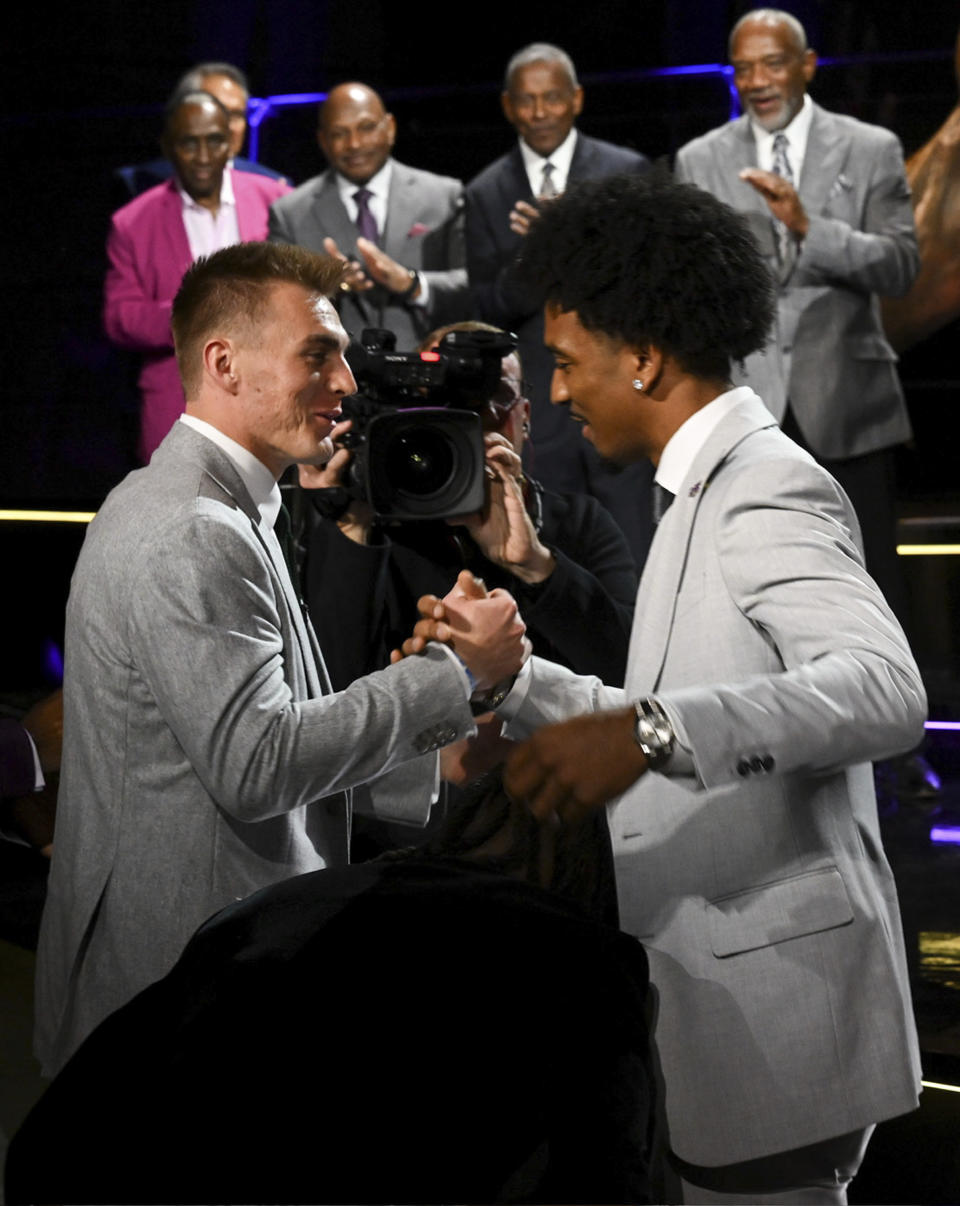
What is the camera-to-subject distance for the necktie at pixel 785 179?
371 centimetres

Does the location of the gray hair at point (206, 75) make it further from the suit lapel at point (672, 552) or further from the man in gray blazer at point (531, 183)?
the suit lapel at point (672, 552)

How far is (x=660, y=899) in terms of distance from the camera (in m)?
1.52

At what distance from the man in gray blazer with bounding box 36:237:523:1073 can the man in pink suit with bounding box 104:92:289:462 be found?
2654 mm

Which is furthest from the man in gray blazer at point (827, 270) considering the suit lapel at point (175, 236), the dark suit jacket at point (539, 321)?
the suit lapel at point (175, 236)

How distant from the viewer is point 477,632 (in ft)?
5.79

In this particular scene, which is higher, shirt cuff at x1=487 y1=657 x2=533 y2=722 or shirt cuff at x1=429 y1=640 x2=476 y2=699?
shirt cuff at x1=429 y1=640 x2=476 y2=699

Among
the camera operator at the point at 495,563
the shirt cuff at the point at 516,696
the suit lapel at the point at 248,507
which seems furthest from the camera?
the camera operator at the point at 495,563

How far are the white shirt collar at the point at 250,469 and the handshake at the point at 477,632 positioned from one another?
219mm

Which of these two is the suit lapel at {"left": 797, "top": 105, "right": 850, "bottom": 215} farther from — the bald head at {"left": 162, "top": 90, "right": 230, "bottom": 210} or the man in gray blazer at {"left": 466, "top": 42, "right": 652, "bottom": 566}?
the bald head at {"left": 162, "top": 90, "right": 230, "bottom": 210}

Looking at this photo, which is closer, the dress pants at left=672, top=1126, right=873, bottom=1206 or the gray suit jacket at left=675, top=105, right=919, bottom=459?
the dress pants at left=672, top=1126, right=873, bottom=1206

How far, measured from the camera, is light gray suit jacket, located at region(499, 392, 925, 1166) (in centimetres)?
145

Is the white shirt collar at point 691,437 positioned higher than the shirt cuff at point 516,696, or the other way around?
the white shirt collar at point 691,437

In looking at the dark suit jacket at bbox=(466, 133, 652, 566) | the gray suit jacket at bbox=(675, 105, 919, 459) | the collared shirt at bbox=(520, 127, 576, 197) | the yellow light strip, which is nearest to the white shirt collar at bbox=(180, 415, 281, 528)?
the dark suit jacket at bbox=(466, 133, 652, 566)

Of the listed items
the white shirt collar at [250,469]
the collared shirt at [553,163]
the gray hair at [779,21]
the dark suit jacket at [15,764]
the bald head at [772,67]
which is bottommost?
the dark suit jacket at [15,764]
